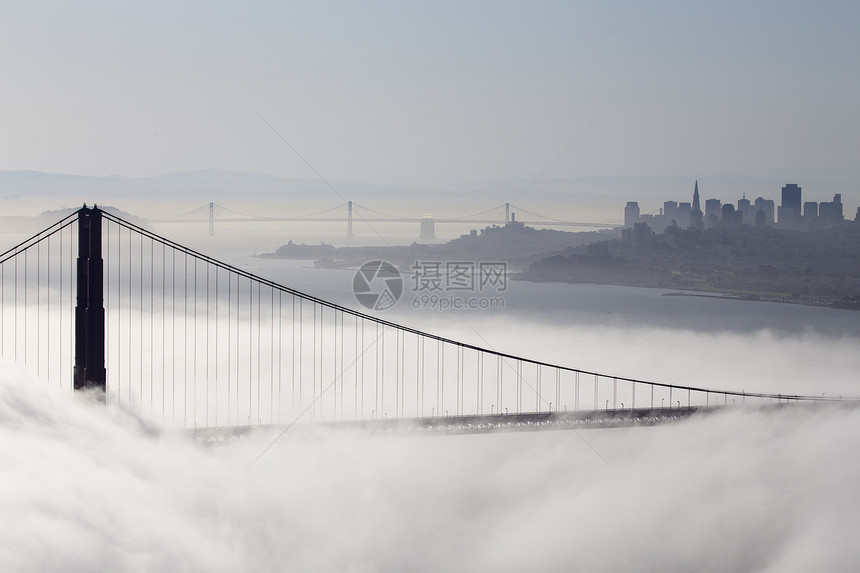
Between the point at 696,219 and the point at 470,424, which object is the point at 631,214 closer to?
the point at 696,219

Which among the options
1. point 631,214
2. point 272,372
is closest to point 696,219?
point 631,214

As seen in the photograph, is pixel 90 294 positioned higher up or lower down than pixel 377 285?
higher up

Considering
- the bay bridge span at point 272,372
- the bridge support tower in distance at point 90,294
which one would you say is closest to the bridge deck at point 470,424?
the bay bridge span at point 272,372

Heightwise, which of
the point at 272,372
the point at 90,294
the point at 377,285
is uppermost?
the point at 90,294

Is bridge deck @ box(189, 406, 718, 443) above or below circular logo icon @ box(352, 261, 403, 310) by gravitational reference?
below

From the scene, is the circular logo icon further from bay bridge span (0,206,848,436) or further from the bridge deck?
the bridge deck

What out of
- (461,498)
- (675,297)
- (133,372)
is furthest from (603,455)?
(675,297)

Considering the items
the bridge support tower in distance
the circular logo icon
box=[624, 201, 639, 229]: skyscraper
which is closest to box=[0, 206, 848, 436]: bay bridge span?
the bridge support tower in distance
